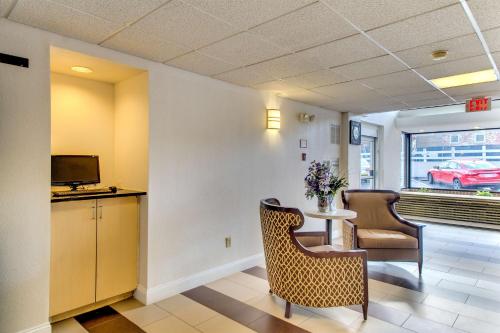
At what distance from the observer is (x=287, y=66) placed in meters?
3.07

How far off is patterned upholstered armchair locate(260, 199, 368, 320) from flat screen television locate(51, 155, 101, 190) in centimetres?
184

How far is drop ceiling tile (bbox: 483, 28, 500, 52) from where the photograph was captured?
2238 millimetres

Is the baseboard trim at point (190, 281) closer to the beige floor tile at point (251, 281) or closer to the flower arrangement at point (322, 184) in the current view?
the beige floor tile at point (251, 281)

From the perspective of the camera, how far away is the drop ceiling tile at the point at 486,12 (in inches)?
72.2

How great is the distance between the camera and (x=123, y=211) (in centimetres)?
298

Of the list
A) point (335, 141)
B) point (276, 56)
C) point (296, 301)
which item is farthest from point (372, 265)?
point (276, 56)

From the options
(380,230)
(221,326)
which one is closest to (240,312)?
(221,326)

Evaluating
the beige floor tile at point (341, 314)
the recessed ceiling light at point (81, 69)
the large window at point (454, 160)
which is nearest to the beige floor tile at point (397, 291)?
the beige floor tile at point (341, 314)

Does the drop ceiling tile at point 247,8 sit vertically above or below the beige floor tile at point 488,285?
above

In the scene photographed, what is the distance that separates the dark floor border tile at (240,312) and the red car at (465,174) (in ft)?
21.6

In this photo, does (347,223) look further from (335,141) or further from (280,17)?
(280,17)

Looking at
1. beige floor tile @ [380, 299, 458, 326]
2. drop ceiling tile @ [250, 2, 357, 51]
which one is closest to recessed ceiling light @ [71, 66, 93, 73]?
drop ceiling tile @ [250, 2, 357, 51]

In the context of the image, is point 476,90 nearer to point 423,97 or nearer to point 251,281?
point 423,97

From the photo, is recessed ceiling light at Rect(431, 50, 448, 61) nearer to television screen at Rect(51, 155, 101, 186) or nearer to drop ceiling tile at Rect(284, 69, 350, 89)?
drop ceiling tile at Rect(284, 69, 350, 89)
